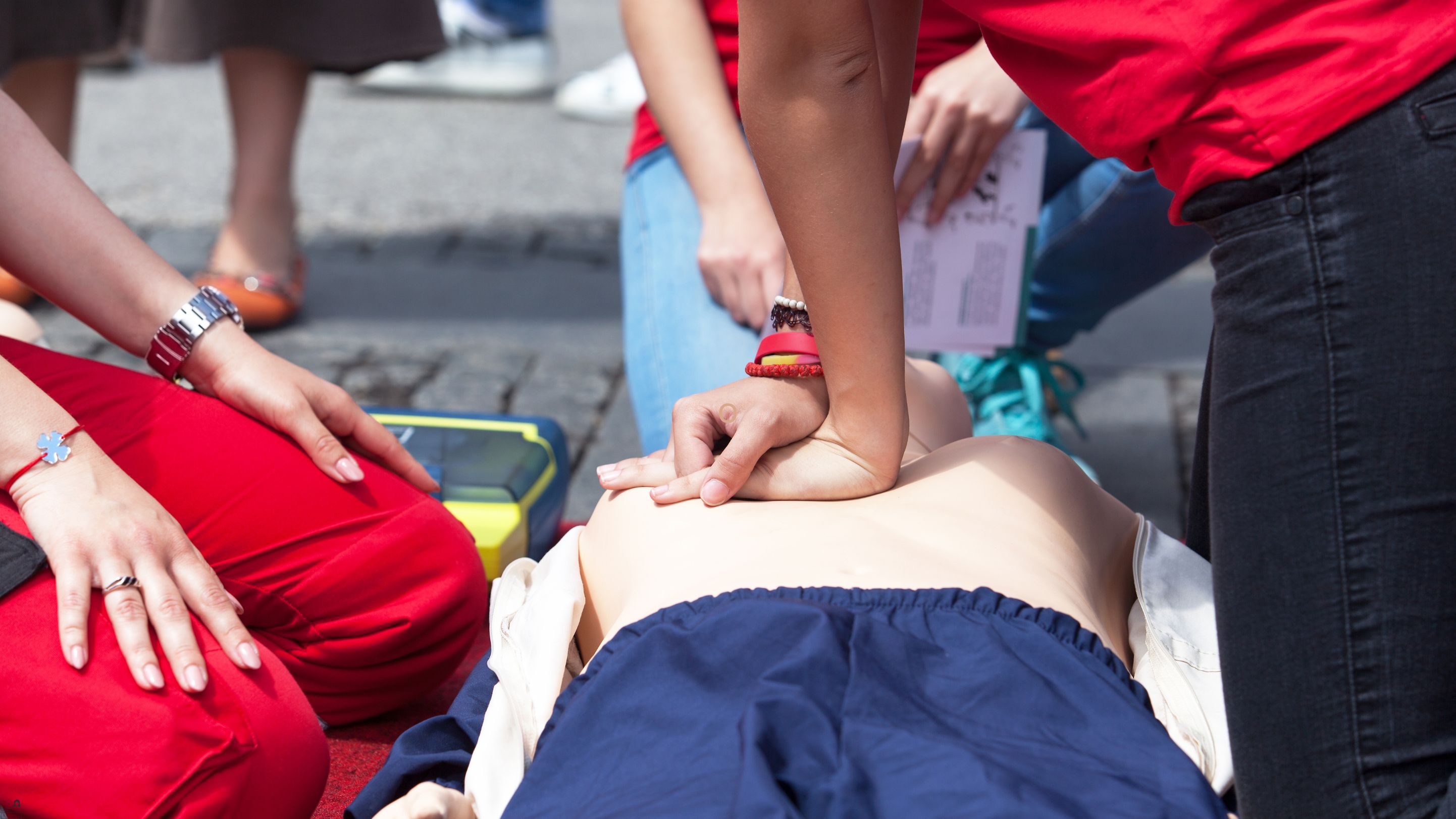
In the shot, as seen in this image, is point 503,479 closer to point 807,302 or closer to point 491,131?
point 807,302

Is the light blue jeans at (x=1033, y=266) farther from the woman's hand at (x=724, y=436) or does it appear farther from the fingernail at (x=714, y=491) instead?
the fingernail at (x=714, y=491)

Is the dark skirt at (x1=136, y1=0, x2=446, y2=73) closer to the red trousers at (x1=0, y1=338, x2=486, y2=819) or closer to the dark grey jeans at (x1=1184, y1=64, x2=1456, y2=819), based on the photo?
the red trousers at (x1=0, y1=338, x2=486, y2=819)

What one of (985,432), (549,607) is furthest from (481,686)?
(985,432)

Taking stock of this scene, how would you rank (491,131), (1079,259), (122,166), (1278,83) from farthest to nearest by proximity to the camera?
(491,131) → (122,166) → (1079,259) → (1278,83)

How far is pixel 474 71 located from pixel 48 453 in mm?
4822

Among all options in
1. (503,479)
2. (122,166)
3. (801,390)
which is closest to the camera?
(801,390)

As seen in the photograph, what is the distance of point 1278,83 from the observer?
984 millimetres

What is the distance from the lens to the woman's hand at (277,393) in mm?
1505

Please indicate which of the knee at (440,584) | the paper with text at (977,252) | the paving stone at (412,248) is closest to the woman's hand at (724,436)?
the knee at (440,584)

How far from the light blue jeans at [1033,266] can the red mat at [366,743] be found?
0.48 metres

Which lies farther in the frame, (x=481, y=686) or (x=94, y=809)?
(x=481, y=686)

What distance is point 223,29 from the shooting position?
117 inches

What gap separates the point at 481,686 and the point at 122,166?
3.85 metres

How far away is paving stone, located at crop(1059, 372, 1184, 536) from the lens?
2.39m
